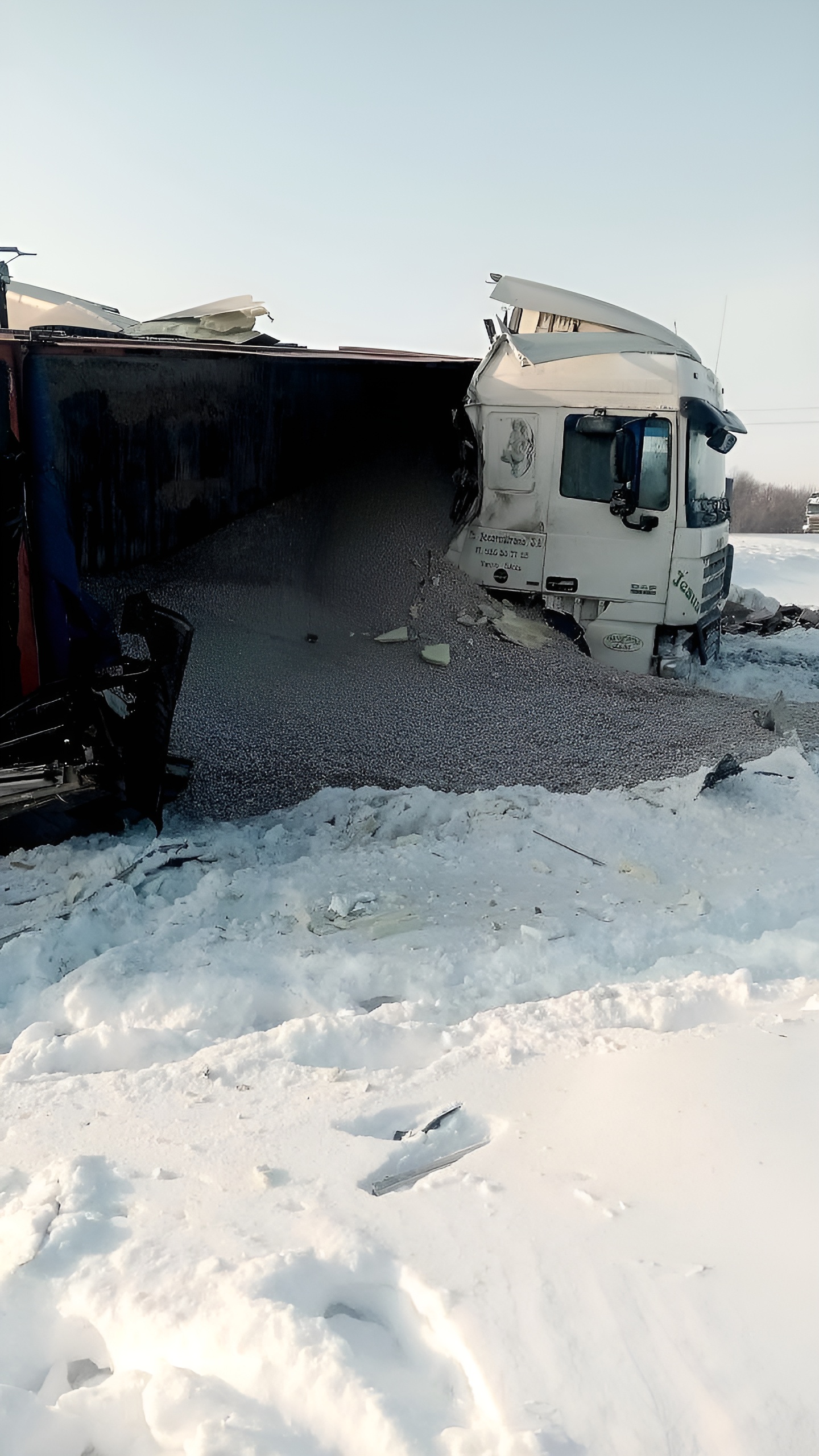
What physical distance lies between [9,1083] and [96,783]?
1.53 m

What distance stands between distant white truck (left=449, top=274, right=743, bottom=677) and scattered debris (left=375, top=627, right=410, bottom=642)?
110 centimetres

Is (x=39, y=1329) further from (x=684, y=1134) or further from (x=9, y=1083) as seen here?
(x=684, y=1134)

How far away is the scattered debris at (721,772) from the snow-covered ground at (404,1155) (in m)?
0.74

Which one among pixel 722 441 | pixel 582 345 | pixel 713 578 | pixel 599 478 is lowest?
pixel 713 578

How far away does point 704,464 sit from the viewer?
7.69 m

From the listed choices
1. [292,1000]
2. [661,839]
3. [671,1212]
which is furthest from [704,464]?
[671,1212]

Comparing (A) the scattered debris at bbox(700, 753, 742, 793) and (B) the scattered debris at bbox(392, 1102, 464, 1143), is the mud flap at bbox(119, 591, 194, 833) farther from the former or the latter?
(A) the scattered debris at bbox(700, 753, 742, 793)

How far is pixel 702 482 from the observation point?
25.1 ft

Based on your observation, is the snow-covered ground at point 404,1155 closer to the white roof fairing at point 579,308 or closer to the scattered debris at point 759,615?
the white roof fairing at point 579,308

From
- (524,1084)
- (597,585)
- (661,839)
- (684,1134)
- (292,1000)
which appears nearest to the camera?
(684,1134)

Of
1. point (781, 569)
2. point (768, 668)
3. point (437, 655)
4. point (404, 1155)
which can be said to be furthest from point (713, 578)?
point (781, 569)

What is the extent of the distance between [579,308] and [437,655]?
3125mm

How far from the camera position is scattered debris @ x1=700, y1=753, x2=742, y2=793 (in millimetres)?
4992

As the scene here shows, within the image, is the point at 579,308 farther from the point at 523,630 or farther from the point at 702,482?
the point at 523,630
